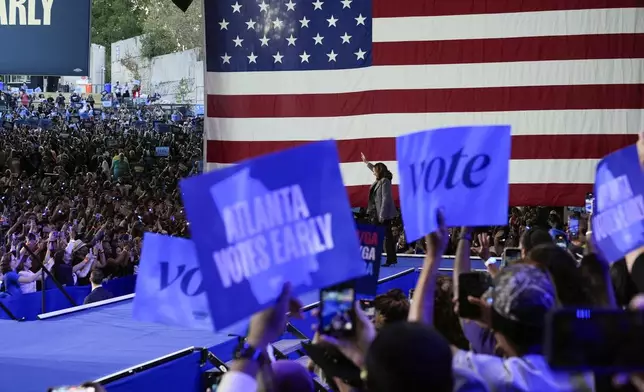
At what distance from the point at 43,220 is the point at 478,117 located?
21.8ft

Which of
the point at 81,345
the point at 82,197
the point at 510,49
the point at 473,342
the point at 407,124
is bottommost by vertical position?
the point at 81,345

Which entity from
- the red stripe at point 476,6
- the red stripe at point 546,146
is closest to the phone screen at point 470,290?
the red stripe at point 546,146

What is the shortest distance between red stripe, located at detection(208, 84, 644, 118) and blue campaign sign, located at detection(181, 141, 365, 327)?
7062 mm

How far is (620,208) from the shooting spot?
3484mm

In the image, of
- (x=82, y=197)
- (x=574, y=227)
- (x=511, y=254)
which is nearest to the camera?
(x=511, y=254)

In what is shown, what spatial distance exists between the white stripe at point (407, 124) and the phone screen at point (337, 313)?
7335mm

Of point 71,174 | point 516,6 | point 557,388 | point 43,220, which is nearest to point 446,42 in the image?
point 516,6

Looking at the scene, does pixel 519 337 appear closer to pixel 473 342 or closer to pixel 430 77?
pixel 473 342

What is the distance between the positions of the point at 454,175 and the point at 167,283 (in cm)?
133

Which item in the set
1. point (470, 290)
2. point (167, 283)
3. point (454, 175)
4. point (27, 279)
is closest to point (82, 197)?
point (27, 279)

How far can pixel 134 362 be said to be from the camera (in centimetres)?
591

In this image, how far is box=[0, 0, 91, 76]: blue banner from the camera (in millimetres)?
10617

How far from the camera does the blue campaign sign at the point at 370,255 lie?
4.99m

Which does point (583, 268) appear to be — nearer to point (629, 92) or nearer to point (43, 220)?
point (629, 92)
